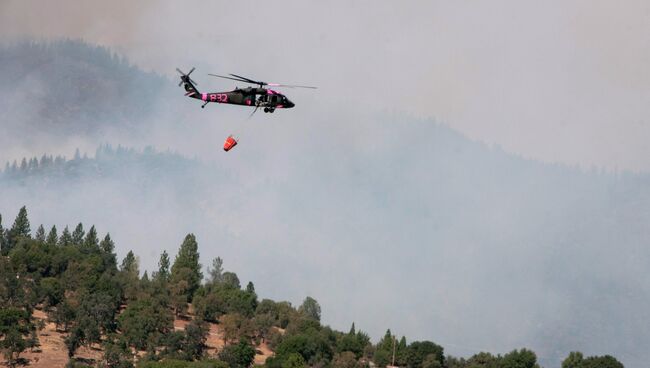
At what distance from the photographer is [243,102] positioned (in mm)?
141000

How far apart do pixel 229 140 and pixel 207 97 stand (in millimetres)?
11559

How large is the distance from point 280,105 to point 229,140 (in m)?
10.7

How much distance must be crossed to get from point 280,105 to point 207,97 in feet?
31.7

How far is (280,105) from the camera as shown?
139875 mm

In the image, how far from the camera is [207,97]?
141500mm

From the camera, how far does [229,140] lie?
434 feet

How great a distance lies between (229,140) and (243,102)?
10.2 metres

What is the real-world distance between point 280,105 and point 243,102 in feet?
16.2

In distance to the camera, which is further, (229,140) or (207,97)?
(207,97)

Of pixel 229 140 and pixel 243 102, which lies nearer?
pixel 229 140
